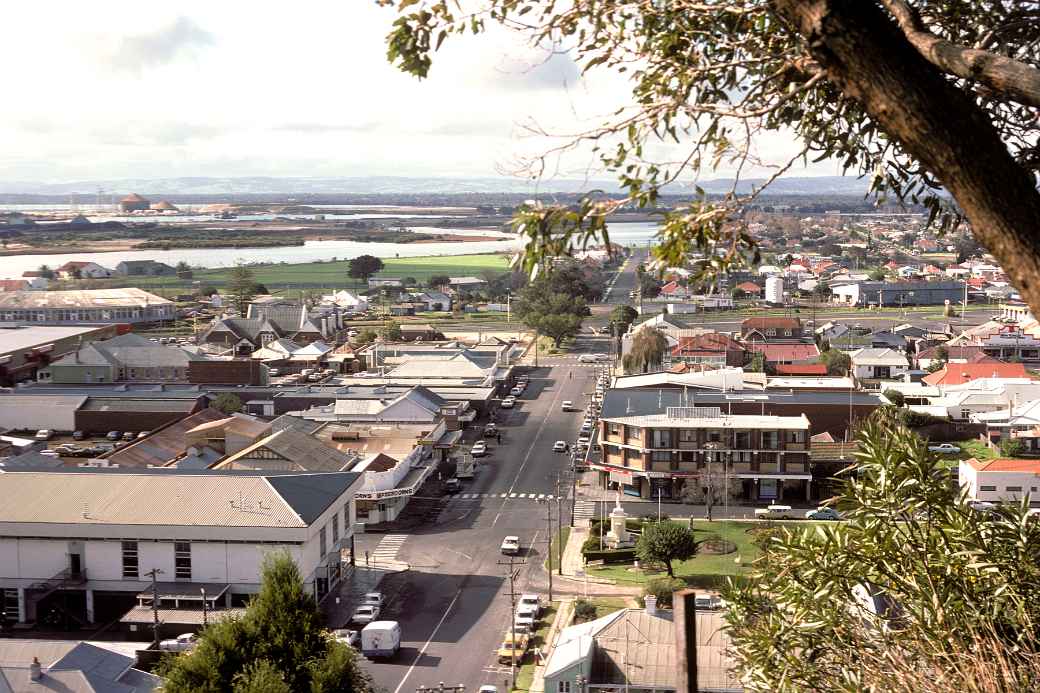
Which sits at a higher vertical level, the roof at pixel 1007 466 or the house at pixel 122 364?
the roof at pixel 1007 466

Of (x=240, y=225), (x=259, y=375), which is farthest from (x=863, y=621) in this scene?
(x=240, y=225)

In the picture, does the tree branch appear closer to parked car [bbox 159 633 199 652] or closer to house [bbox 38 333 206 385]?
parked car [bbox 159 633 199 652]

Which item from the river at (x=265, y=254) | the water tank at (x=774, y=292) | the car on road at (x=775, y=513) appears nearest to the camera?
the car on road at (x=775, y=513)

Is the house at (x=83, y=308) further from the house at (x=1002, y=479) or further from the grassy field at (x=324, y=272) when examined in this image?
the house at (x=1002, y=479)

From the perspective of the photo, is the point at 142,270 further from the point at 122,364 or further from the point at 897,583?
the point at 897,583

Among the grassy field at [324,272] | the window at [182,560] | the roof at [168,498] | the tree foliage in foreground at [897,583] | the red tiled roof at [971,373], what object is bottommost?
the grassy field at [324,272]

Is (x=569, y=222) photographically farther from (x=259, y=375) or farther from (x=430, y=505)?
(x=259, y=375)

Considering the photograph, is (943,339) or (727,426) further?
(943,339)

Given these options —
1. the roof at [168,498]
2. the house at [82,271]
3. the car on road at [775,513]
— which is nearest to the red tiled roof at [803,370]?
the car on road at [775,513]
